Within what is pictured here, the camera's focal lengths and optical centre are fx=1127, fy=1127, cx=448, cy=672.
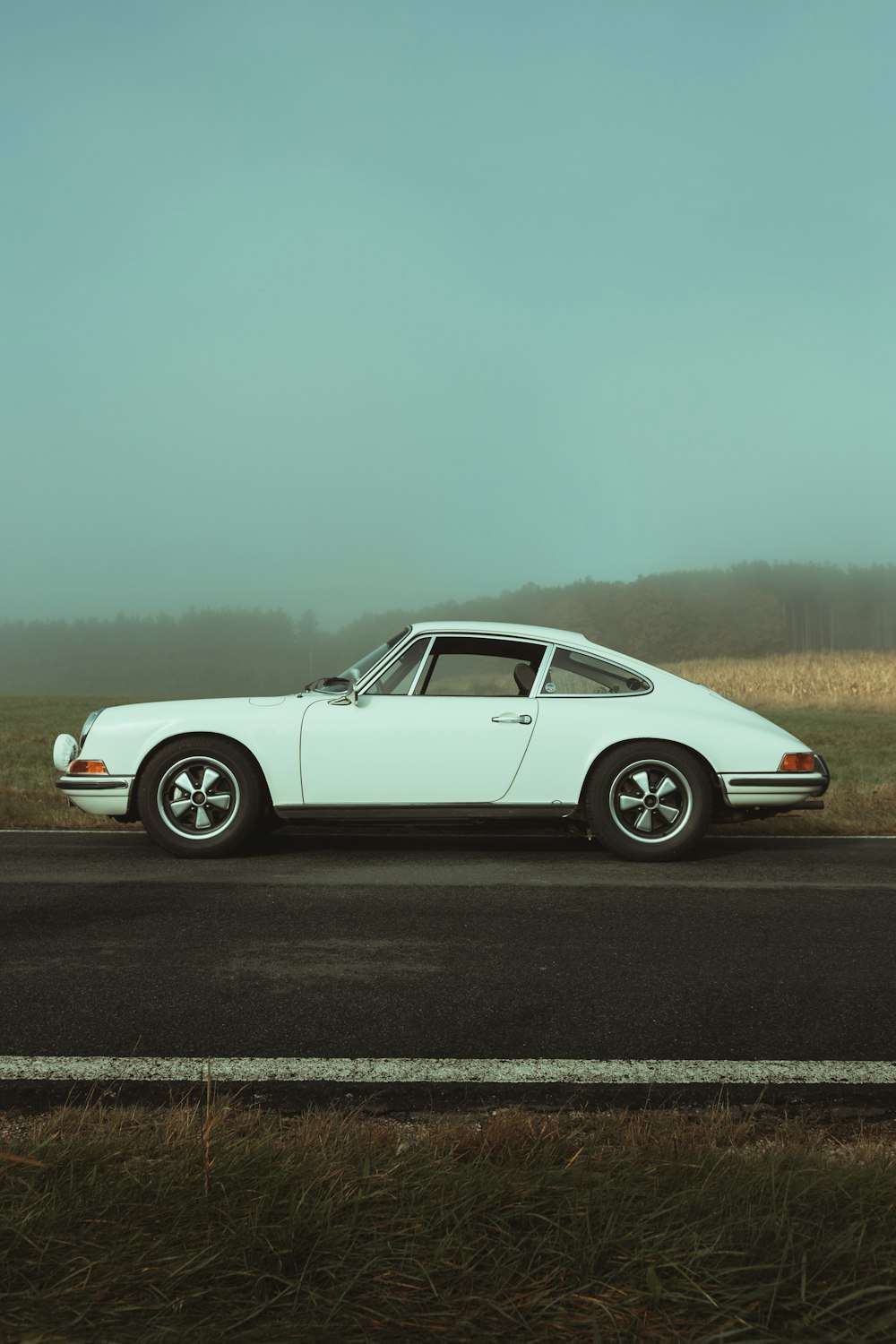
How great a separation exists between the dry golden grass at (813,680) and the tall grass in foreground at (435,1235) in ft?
100.0

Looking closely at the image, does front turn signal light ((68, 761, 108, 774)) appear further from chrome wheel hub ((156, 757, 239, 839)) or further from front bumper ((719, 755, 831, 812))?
front bumper ((719, 755, 831, 812))

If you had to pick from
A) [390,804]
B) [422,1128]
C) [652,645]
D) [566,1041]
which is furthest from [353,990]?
[652,645]

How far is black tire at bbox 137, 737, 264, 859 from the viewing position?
275 inches

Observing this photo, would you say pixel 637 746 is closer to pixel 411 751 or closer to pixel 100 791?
pixel 411 751

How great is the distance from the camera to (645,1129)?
8.99 ft

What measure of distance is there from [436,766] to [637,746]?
4.11 feet

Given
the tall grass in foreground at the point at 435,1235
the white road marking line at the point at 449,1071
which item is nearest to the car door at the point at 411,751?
the white road marking line at the point at 449,1071

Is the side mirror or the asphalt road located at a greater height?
the side mirror

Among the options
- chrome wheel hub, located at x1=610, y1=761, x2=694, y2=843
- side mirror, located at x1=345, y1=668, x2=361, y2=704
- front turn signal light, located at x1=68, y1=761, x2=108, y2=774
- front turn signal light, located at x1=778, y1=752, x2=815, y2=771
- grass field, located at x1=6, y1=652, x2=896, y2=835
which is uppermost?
side mirror, located at x1=345, y1=668, x2=361, y2=704

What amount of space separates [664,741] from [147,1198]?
5175 millimetres

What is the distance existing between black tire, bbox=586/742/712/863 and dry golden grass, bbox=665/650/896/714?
25.8 meters

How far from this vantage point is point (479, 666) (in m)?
7.67

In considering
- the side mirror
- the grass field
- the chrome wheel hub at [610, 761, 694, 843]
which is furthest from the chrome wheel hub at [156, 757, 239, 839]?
the chrome wheel hub at [610, 761, 694, 843]

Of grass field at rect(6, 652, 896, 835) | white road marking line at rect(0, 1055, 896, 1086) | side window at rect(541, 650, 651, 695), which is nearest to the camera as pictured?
white road marking line at rect(0, 1055, 896, 1086)
